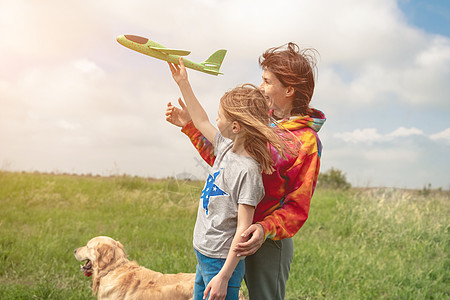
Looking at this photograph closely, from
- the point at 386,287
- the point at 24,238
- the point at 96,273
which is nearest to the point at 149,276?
the point at 96,273

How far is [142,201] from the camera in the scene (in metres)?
11.9

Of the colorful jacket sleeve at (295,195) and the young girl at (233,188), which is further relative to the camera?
the colorful jacket sleeve at (295,195)

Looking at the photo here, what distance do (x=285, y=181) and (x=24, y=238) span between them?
6568 mm

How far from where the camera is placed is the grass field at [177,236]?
6223mm

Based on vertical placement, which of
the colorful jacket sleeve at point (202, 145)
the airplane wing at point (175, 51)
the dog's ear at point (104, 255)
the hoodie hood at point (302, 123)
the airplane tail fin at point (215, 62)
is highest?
the airplane tail fin at point (215, 62)

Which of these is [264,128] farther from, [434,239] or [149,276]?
[434,239]

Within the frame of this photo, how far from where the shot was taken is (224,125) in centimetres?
257

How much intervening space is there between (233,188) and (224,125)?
0.38 meters

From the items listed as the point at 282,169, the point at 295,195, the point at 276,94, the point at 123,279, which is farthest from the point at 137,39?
the point at 123,279

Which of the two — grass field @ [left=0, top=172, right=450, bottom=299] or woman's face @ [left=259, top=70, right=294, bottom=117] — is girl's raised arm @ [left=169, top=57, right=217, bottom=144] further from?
grass field @ [left=0, top=172, right=450, bottom=299]

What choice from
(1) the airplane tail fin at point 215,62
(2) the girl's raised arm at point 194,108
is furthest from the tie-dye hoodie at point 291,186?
(1) the airplane tail fin at point 215,62

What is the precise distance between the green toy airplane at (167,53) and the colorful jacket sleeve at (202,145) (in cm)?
50

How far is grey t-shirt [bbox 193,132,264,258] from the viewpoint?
7.90 ft

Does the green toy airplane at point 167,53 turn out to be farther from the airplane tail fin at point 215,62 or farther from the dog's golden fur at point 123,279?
the dog's golden fur at point 123,279
